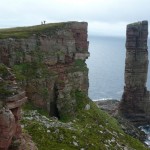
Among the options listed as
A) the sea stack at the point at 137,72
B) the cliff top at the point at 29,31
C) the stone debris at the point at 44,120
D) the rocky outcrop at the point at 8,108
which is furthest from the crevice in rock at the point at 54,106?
the sea stack at the point at 137,72

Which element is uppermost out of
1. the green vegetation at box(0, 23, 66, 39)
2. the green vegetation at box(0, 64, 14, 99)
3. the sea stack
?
the green vegetation at box(0, 23, 66, 39)

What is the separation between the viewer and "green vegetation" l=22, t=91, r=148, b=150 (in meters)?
36.4

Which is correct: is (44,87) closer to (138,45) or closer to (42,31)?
(42,31)

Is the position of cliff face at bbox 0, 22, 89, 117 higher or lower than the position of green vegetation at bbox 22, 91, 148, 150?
Answer: higher

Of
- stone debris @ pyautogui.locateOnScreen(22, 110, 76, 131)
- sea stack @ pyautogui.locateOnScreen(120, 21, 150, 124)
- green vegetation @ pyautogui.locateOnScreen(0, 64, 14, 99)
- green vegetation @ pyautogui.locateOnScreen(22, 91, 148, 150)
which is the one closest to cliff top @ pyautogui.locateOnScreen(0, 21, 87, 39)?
green vegetation @ pyautogui.locateOnScreen(22, 91, 148, 150)

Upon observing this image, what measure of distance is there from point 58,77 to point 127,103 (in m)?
46.8

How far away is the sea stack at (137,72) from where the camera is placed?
9250cm

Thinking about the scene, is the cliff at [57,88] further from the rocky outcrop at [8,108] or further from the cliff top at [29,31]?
the rocky outcrop at [8,108]

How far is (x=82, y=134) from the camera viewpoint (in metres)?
40.9

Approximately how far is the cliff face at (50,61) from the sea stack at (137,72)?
38.2 metres

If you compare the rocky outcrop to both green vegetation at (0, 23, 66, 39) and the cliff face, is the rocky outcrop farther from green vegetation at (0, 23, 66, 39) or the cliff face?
green vegetation at (0, 23, 66, 39)

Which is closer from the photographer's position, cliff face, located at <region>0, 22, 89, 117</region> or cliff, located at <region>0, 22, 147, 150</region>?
cliff, located at <region>0, 22, 147, 150</region>

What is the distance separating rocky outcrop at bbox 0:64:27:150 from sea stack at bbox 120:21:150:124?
69581 mm

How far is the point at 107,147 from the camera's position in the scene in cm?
4091
